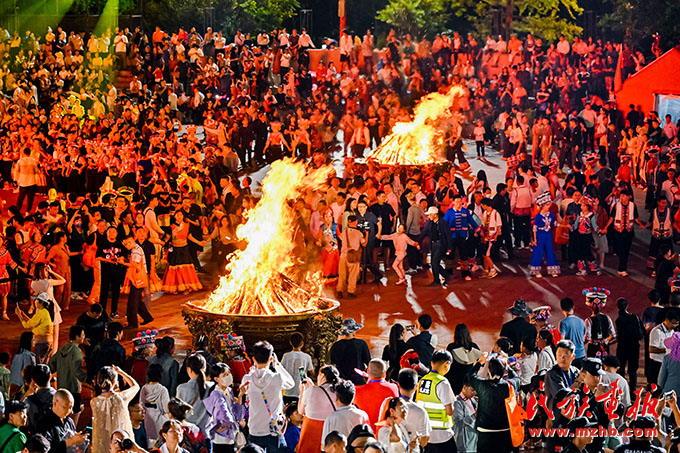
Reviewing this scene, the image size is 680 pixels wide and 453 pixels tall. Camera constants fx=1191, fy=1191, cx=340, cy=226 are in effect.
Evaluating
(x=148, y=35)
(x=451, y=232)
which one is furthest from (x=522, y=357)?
(x=148, y=35)

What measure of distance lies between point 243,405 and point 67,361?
2.48 meters

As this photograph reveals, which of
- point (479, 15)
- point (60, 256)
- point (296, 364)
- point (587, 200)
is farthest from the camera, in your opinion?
point (479, 15)

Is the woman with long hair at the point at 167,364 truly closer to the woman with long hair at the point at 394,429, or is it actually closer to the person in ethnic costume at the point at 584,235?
the woman with long hair at the point at 394,429

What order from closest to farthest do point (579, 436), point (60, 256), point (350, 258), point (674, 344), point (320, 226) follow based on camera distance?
1. point (579, 436)
2. point (674, 344)
3. point (60, 256)
4. point (350, 258)
5. point (320, 226)

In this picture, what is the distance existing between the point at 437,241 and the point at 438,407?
829 cm

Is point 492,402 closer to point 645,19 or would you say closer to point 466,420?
point 466,420

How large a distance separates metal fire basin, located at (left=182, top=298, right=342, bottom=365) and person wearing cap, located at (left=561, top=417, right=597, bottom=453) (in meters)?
4.71

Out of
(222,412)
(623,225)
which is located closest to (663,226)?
(623,225)

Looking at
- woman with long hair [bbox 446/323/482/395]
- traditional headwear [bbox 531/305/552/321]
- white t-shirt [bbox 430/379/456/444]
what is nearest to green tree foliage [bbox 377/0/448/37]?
traditional headwear [bbox 531/305/552/321]

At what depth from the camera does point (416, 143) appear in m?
25.0

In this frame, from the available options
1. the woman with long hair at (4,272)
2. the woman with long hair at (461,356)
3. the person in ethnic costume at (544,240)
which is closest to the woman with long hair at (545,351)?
the woman with long hair at (461,356)

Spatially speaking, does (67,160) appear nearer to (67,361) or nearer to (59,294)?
(59,294)

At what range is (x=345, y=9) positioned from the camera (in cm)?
4441

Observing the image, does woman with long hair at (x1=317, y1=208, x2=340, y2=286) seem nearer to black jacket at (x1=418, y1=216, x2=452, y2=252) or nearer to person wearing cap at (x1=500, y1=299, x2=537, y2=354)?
black jacket at (x1=418, y1=216, x2=452, y2=252)
